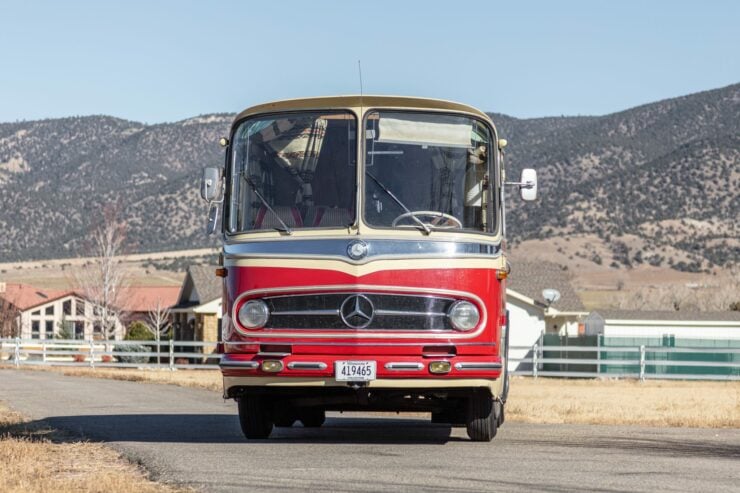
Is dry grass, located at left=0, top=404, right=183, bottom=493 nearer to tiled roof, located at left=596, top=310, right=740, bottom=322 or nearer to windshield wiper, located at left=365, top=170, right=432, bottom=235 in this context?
windshield wiper, located at left=365, top=170, right=432, bottom=235

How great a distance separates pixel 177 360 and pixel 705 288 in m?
38.1

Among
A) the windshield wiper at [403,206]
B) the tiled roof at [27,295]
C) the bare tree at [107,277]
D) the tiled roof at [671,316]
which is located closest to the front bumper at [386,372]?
the windshield wiper at [403,206]

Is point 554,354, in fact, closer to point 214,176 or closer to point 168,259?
point 214,176

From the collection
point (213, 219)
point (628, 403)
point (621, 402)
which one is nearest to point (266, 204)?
point (213, 219)

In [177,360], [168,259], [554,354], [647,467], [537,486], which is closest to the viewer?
[537,486]

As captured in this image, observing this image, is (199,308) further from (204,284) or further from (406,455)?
(406,455)

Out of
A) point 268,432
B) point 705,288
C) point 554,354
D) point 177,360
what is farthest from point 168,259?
point 268,432

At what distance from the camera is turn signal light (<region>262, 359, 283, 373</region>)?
41.2 ft

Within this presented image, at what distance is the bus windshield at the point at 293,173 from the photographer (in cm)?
1300

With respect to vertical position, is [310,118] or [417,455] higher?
[310,118]

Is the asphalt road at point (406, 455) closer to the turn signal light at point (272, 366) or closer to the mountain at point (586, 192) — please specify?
the turn signal light at point (272, 366)

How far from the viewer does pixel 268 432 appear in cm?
1424

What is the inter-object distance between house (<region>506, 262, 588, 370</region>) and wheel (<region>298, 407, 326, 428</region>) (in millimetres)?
35280

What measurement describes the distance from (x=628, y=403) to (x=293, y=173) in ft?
49.2
